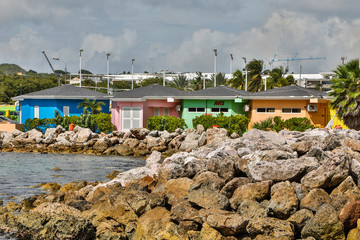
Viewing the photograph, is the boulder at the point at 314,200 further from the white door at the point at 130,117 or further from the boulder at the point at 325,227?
the white door at the point at 130,117

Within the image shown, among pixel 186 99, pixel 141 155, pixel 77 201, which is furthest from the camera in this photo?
pixel 186 99

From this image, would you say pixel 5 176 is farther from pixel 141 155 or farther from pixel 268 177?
pixel 268 177

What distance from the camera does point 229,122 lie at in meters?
32.9

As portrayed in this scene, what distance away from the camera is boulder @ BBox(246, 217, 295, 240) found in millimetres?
10612

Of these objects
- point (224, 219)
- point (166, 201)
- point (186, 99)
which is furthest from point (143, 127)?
point (224, 219)

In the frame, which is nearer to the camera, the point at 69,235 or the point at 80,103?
the point at 69,235

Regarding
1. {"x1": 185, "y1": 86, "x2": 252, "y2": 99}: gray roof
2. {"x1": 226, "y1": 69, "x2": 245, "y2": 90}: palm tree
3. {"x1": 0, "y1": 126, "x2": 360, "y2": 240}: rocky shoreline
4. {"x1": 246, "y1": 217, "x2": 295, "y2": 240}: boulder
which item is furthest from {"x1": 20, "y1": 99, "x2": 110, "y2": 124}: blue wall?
{"x1": 246, "y1": 217, "x2": 295, "y2": 240}: boulder

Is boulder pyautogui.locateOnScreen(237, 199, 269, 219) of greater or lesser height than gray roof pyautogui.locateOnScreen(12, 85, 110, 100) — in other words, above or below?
below

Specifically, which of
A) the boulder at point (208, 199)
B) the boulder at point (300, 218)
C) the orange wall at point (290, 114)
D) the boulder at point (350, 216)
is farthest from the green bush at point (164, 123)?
the boulder at point (350, 216)

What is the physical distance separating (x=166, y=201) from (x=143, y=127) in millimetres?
22640

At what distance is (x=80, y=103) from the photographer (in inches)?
1494

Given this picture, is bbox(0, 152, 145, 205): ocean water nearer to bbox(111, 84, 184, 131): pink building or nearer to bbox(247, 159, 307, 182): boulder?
bbox(111, 84, 184, 131): pink building

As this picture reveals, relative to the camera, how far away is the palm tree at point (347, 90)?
2598cm

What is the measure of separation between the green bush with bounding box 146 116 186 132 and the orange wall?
558 cm
